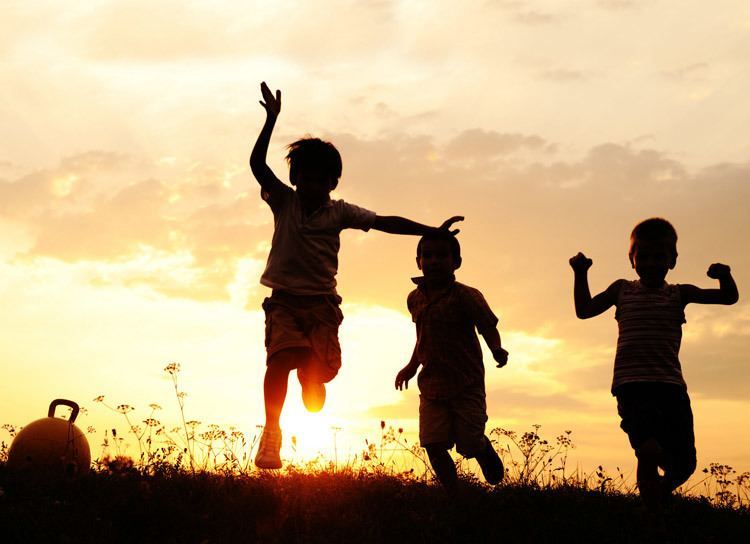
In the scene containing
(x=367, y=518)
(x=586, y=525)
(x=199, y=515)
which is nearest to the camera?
(x=199, y=515)

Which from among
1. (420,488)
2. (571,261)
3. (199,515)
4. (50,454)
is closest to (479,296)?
(571,261)

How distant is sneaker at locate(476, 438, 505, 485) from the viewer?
28.3ft

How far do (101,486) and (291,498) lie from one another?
1.46 m

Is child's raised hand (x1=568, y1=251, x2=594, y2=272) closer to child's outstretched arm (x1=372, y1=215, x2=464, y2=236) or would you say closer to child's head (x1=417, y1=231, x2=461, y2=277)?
child's outstretched arm (x1=372, y1=215, x2=464, y2=236)

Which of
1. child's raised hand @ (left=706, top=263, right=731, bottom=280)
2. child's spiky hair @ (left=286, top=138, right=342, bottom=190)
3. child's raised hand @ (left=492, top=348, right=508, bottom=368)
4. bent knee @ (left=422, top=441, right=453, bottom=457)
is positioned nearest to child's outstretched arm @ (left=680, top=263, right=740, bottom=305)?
child's raised hand @ (left=706, top=263, right=731, bottom=280)

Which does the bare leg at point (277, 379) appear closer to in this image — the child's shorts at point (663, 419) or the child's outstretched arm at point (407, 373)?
Result: the child's outstretched arm at point (407, 373)

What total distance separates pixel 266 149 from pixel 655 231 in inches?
140

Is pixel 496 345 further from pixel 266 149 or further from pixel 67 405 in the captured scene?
pixel 67 405

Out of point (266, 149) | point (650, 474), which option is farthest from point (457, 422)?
point (266, 149)

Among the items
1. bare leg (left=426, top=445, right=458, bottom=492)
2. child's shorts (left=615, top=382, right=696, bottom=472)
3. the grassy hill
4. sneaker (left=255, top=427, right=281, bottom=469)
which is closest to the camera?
the grassy hill

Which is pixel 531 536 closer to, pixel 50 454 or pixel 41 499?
pixel 41 499

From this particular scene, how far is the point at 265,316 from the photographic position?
7.84 meters

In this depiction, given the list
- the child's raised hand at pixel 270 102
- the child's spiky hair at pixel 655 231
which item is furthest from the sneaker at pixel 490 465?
the child's raised hand at pixel 270 102

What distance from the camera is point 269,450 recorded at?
726 centimetres
